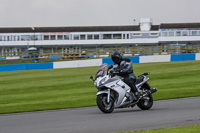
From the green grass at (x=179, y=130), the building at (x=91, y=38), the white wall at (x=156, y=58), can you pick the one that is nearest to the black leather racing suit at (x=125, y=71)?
the green grass at (x=179, y=130)

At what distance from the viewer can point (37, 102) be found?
1223cm

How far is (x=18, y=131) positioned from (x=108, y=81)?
103 inches

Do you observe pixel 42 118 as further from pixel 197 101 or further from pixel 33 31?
pixel 33 31

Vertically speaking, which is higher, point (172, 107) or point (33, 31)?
point (33, 31)

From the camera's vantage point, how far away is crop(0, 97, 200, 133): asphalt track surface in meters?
6.96

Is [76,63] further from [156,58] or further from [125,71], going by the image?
[125,71]

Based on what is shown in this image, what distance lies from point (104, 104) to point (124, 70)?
A: 922 mm

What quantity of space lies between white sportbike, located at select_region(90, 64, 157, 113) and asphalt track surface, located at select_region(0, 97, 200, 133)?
249 millimetres

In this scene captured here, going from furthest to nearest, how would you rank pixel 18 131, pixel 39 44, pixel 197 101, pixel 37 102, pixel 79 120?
pixel 39 44, pixel 37 102, pixel 197 101, pixel 79 120, pixel 18 131

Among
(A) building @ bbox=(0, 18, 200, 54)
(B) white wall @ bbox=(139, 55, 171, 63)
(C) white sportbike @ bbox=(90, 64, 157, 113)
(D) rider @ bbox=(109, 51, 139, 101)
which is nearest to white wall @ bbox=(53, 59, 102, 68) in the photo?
(B) white wall @ bbox=(139, 55, 171, 63)

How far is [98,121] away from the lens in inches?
307

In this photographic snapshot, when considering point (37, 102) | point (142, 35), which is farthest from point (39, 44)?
point (37, 102)

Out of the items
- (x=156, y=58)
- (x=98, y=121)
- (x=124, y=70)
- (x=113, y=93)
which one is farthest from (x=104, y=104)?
(x=156, y=58)

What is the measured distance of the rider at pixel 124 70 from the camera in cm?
912
